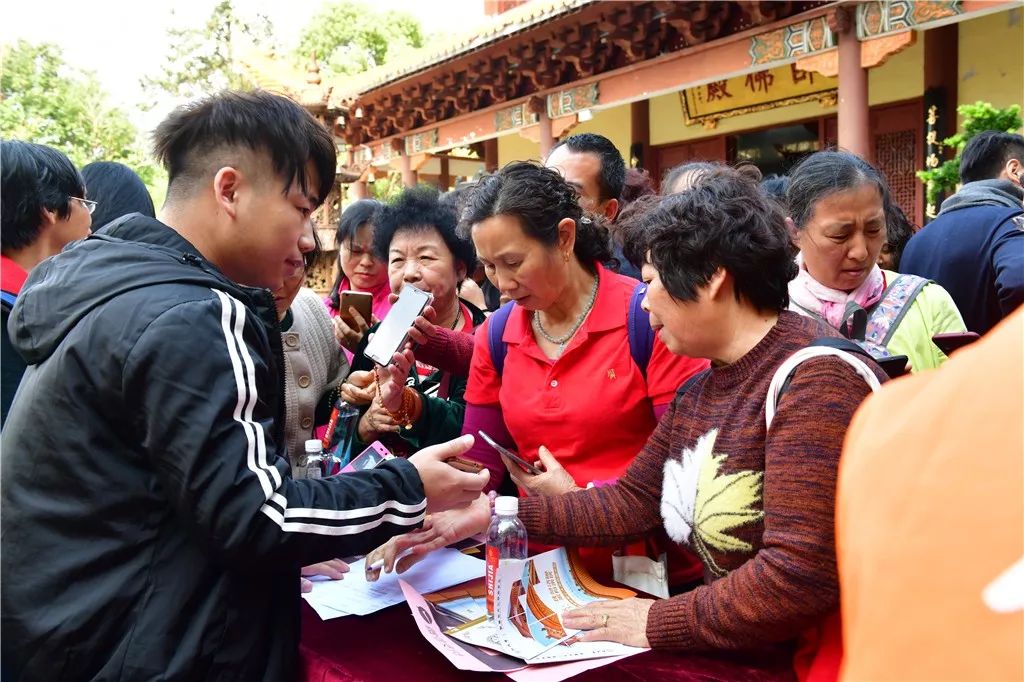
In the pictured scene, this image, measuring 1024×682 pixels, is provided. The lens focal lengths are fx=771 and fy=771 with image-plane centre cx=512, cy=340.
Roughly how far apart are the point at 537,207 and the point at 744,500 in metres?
1.01

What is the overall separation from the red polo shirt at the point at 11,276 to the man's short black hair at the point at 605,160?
→ 1.85 m

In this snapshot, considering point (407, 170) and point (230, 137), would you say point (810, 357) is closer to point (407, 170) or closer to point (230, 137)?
point (230, 137)

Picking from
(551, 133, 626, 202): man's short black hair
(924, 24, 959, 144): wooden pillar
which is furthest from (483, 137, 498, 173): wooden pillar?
(551, 133, 626, 202): man's short black hair

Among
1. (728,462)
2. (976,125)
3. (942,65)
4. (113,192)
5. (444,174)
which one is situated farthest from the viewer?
(444,174)

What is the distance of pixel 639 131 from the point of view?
925cm

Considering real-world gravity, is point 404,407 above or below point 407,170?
below

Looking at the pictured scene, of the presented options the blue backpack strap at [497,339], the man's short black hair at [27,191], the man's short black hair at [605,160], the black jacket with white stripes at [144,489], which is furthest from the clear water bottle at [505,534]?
the man's short black hair at [27,191]

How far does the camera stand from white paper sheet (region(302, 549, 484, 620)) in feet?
5.28

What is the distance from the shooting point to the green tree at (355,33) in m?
26.6

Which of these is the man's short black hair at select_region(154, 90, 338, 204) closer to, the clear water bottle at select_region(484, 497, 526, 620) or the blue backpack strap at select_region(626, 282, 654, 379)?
→ the clear water bottle at select_region(484, 497, 526, 620)

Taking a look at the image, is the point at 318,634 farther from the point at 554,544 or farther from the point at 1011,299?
the point at 1011,299

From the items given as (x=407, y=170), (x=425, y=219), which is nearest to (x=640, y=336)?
(x=425, y=219)

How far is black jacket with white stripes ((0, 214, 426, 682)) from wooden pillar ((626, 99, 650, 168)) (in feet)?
27.9

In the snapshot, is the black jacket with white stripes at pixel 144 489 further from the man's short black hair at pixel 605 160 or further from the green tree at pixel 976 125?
the green tree at pixel 976 125
